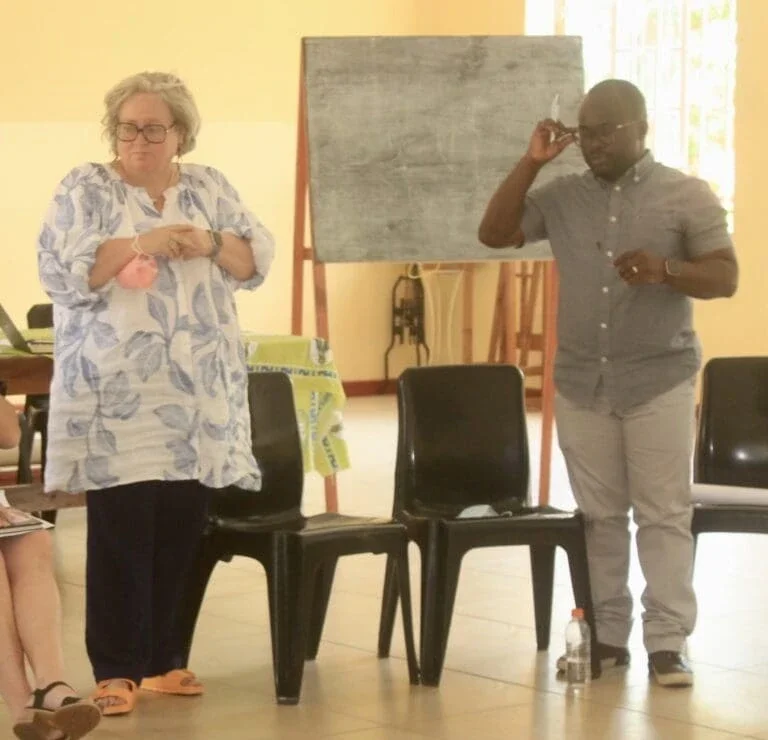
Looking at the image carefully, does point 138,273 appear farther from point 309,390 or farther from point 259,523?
point 309,390

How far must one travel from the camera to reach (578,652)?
4.06 m

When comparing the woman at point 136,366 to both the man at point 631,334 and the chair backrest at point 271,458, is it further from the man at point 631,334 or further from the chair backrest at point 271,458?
the man at point 631,334

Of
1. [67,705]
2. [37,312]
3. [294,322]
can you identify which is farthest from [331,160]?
[67,705]

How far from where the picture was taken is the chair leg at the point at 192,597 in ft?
13.1

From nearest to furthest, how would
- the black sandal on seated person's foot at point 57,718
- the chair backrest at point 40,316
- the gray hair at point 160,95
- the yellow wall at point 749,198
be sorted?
1. the black sandal on seated person's foot at point 57,718
2. the gray hair at point 160,95
3. the chair backrest at point 40,316
4. the yellow wall at point 749,198

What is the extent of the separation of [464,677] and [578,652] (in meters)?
0.30

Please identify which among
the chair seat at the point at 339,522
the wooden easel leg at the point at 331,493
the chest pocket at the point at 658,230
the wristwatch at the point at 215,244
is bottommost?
the wooden easel leg at the point at 331,493

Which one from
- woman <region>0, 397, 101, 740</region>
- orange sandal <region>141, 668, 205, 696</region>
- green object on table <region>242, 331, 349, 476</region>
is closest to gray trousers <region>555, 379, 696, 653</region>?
orange sandal <region>141, 668, 205, 696</region>

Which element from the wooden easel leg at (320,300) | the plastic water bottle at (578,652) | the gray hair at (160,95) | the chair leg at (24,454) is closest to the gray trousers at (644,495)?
the plastic water bottle at (578,652)

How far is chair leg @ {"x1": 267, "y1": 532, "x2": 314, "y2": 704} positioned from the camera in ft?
12.7

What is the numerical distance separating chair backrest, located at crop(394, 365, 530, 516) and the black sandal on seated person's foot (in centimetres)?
134

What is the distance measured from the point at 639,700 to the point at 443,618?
0.52 m

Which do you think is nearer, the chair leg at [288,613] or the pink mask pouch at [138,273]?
the pink mask pouch at [138,273]

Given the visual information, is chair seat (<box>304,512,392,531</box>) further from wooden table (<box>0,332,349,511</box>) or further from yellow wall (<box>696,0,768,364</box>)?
yellow wall (<box>696,0,768,364</box>)
